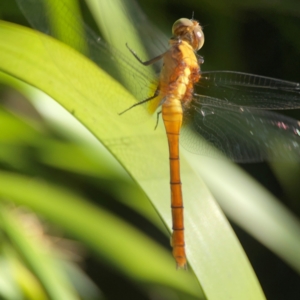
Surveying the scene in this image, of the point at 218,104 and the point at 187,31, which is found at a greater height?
the point at 187,31

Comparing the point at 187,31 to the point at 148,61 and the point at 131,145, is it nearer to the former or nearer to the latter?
the point at 148,61

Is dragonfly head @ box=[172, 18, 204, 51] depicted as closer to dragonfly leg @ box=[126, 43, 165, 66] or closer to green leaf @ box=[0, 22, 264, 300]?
dragonfly leg @ box=[126, 43, 165, 66]

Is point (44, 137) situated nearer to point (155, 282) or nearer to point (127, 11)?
point (127, 11)

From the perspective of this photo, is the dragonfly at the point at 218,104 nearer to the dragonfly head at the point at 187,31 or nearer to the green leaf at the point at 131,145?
the dragonfly head at the point at 187,31

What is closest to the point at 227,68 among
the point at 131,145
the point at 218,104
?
the point at 218,104

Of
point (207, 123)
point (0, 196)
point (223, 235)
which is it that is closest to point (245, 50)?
point (207, 123)

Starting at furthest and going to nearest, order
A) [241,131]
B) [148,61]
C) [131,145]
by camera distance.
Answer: [241,131] → [148,61] → [131,145]

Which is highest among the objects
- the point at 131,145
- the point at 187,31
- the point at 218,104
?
the point at 187,31

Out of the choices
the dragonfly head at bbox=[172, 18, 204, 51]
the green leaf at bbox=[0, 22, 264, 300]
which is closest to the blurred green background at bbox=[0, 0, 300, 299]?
the dragonfly head at bbox=[172, 18, 204, 51]
